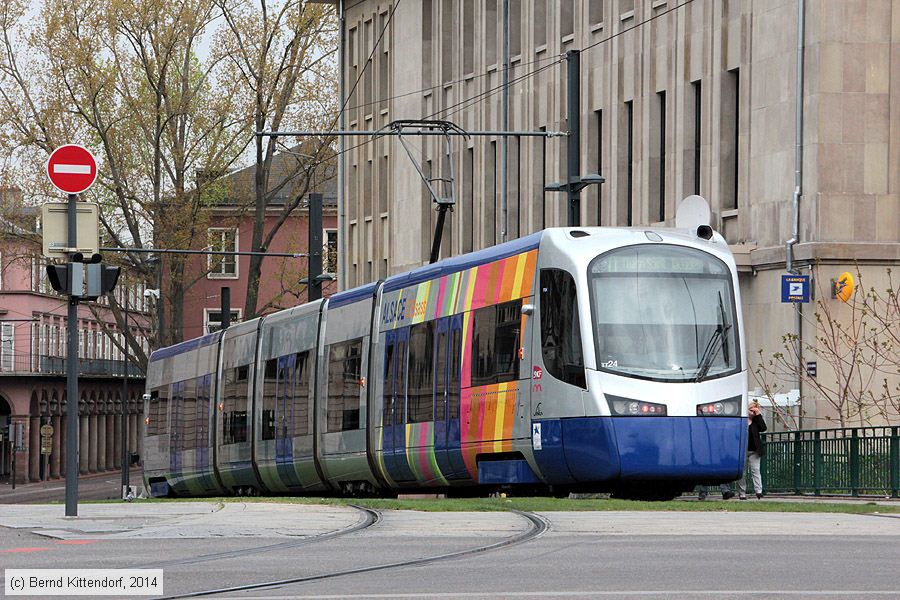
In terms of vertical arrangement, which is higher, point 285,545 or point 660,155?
point 660,155

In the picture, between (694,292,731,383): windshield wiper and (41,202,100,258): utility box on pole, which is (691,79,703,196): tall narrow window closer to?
(694,292,731,383): windshield wiper

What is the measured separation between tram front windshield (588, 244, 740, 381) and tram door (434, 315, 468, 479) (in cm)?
294

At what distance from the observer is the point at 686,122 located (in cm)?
3675

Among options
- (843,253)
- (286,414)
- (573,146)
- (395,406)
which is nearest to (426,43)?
(843,253)

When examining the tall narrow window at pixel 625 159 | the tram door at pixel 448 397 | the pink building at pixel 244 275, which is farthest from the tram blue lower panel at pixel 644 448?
the pink building at pixel 244 275

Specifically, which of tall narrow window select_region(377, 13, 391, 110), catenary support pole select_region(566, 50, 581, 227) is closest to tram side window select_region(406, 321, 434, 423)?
catenary support pole select_region(566, 50, 581, 227)

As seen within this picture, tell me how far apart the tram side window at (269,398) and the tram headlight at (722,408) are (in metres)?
11.7

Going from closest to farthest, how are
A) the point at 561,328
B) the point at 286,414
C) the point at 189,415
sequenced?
1. the point at 561,328
2. the point at 286,414
3. the point at 189,415

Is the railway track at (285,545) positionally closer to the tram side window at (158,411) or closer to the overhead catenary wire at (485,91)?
the tram side window at (158,411)

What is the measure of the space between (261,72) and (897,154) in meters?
25.5

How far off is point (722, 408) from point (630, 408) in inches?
43.7

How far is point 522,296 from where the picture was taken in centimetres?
2030

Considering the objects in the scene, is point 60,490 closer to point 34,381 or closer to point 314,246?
point 34,381

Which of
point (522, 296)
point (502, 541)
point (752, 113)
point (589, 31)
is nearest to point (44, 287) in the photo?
point (589, 31)
